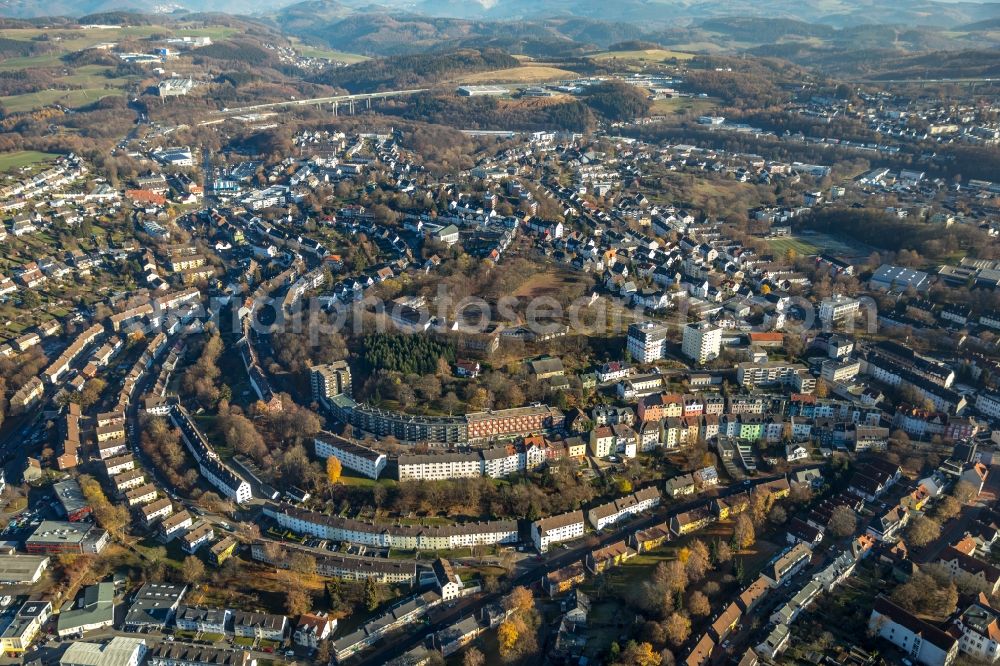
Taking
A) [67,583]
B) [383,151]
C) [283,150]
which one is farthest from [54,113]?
[67,583]

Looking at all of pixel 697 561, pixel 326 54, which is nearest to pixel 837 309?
pixel 697 561

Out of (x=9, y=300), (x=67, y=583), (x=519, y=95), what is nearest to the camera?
(x=67, y=583)

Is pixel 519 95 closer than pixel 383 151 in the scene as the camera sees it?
No

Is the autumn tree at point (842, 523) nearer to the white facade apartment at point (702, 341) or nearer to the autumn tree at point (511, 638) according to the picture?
the white facade apartment at point (702, 341)

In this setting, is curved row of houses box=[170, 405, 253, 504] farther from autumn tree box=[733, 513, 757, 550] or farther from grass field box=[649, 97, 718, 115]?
grass field box=[649, 97, 718, 115]

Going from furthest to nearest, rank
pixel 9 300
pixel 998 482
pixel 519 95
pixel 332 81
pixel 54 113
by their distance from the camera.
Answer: pixel 332 81 < pixel 519 95 < pixel 54 113 < pixel 9 300 < pixel 998 482

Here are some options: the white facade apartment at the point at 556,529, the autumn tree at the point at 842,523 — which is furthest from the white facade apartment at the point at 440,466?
the autumn tree at the point at 842,523

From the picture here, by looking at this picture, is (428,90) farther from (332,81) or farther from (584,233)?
(584,233)

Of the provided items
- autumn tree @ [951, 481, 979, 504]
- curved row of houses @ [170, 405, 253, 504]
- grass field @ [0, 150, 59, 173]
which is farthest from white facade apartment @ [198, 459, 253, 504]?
grass field @ [0, 150, 59, 173]
